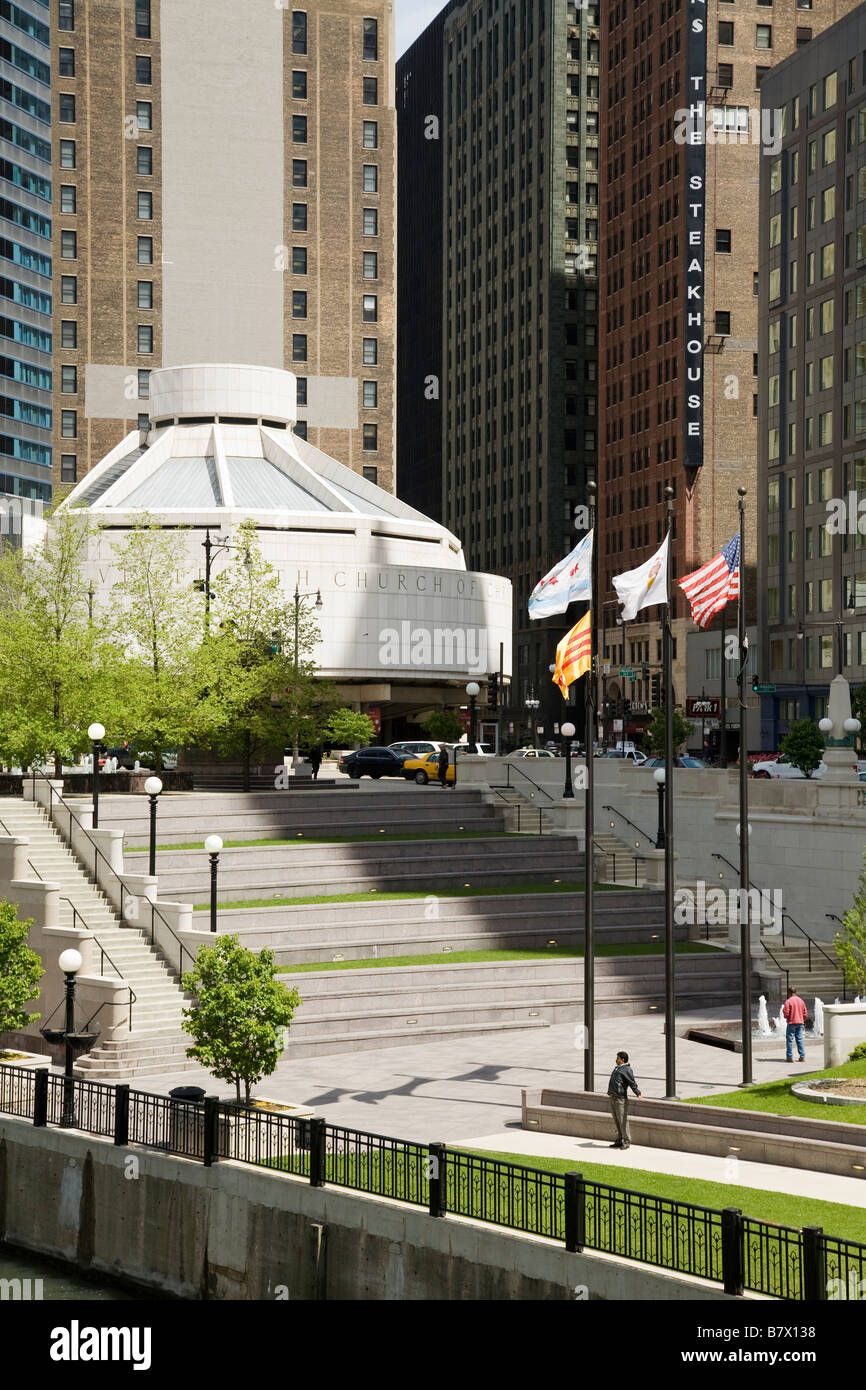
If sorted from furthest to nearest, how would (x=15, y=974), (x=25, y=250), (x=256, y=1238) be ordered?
1. (x=25, y=250)
2. (x=15, y=974)
3. (x=256, y=1238)

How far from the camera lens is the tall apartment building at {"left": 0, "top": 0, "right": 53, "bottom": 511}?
384ft

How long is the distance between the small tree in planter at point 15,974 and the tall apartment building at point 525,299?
122 m

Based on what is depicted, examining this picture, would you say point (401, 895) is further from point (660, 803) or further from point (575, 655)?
point (575, 655)

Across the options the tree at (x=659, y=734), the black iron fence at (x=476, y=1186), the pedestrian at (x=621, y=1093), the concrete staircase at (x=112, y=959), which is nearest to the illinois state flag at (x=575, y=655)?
the pedestrian at (x=621, y=1093)

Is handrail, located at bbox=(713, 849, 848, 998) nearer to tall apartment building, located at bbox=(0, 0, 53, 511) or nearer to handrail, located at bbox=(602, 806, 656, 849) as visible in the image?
handrail, located at bbox=(602, 806, 656, 849)

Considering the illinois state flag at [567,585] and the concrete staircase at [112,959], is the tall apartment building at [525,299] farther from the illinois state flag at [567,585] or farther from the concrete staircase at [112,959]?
the illinois state flag at [567,585]

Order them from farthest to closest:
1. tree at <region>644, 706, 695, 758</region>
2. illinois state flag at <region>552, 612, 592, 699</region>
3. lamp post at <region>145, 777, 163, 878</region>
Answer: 1. tree at <region>644, 706, 695, 758</region>
2. lamp post at <region>145, 777, 163, 878</region>
3. illinois state flag at <region>552, 612, 592, 699</region>

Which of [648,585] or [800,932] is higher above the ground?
[648,585]

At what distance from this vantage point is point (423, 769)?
2835 inches

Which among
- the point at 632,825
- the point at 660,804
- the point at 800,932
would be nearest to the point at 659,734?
the point at 632,825

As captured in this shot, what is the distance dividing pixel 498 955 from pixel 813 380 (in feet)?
206

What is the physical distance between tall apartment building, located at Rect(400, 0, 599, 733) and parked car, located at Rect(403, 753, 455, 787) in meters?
82.2

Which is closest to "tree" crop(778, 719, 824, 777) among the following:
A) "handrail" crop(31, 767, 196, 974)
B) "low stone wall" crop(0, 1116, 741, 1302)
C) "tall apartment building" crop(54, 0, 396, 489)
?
"handrail" crop(31, 767, 196, 974)
